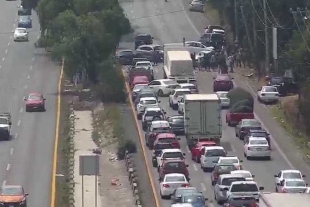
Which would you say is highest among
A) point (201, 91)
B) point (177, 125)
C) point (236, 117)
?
point (177, 125)

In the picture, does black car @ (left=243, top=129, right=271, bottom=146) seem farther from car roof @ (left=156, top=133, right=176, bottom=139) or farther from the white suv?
the white suv

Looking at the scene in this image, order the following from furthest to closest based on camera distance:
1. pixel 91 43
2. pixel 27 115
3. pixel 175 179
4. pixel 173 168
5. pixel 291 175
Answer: pixel 91 43 < pixel 27 115 < pixel 173 168 < pixel 291 175 < pixel 175 179

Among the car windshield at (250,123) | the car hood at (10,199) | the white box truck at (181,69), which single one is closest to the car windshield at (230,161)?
the car hood at (10,199)

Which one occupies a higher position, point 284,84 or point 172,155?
point 172,155

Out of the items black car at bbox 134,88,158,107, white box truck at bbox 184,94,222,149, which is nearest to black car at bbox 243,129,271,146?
white box truck at bbox 184,94,222,149

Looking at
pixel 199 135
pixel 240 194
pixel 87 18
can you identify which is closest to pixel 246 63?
pixel 87 18

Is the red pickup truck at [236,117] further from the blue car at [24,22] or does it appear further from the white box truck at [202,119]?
the blue car at [24,22]

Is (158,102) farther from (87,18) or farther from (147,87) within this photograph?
(87,18)

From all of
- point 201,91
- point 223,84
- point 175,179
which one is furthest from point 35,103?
point 175,179

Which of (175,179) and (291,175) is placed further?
(291,175)

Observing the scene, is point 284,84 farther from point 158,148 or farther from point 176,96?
point 158,148
